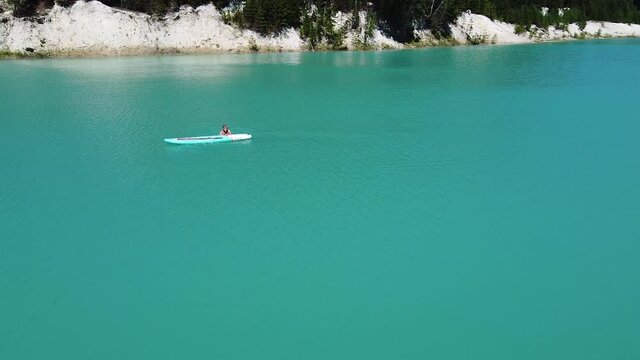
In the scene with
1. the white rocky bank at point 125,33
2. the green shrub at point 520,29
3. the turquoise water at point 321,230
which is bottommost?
the turquoise water at point 321,230

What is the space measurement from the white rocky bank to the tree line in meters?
1.51

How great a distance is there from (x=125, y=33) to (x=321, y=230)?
63.8m

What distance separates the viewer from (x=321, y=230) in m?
22.9

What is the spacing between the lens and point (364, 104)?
4619 cm

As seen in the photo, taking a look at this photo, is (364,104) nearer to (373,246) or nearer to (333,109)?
(333,109)

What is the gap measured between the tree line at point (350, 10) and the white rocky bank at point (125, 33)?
1.51 meters

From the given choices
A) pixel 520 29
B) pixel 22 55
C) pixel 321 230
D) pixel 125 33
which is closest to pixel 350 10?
pixel 125 33

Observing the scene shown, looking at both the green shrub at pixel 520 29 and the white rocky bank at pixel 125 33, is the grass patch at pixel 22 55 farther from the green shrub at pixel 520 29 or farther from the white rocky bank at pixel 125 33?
the green shrub at pixel 520 29

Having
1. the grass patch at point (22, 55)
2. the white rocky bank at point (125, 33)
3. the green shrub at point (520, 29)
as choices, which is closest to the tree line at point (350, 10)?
the white rocky bank at point (125, 33)

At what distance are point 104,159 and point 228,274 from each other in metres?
15.7

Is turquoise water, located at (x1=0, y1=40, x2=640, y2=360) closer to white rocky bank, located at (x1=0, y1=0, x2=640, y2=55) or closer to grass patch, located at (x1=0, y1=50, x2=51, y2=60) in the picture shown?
grass patch, located at (x1=0, y1=50, x2=51, y2=60)

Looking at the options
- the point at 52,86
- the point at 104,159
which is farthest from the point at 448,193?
the point at 52,86

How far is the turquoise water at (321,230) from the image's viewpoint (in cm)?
1652

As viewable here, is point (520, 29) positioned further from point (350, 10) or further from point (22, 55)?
point (22, 55)
